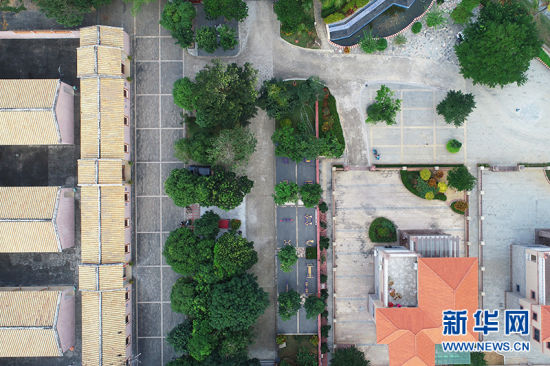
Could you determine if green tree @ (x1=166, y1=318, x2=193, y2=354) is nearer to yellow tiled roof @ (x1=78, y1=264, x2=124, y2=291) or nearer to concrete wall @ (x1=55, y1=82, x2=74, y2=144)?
yellow tiled roof @ (x1=78, y1=264, x2=124, y2=291)

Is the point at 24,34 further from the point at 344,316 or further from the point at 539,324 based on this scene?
the point at 539,324

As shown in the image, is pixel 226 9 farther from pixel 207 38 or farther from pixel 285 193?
pixel 285 193

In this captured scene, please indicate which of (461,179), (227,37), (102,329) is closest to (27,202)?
(102,329)

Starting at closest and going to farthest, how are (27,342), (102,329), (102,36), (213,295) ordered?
(213,295) < (102,36) < (27,342) < (102,329)

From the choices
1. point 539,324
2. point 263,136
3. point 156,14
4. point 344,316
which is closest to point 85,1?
point 156,14

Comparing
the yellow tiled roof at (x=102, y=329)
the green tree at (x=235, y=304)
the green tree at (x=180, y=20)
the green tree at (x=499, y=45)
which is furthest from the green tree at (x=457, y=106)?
the yellow tiled roof at (x=102, y=329)

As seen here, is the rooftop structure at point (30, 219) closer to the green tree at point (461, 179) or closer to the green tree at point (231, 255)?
the green tree at point (231, 255)
